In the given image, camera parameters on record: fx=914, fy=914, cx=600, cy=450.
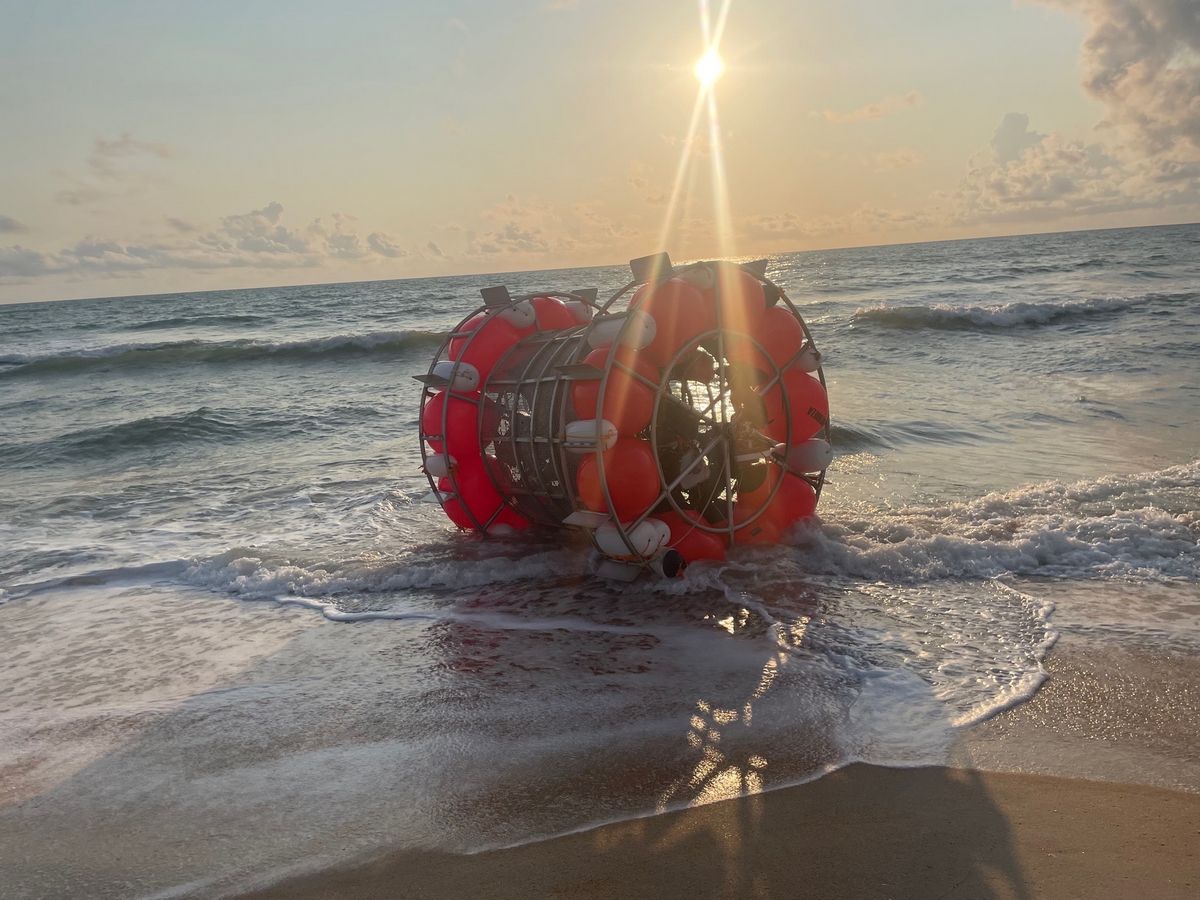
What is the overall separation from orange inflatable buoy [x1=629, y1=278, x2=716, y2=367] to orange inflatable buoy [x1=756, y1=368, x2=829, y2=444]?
34.3 inches

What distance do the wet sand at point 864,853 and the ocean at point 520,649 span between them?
6.2 inches

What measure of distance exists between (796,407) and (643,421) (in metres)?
1.59

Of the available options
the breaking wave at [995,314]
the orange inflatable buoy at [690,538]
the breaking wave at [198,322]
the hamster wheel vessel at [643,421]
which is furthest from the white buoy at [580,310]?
the breaking wave at [198,322]

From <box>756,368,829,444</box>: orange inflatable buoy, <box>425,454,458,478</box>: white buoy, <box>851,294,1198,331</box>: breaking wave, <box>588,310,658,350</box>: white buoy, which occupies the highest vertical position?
<box>588,310,658,350</box>: white buoy

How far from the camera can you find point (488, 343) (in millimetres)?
7578

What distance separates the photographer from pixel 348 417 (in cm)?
1603

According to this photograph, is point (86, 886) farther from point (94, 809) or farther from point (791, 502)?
point (791, 502)

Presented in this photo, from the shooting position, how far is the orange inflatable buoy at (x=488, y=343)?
24.7 ft

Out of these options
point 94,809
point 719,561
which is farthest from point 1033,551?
point 94,809

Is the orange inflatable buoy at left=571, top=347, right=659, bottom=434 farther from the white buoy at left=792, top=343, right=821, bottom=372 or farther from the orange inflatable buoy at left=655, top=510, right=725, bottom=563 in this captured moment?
the white buoy at left=792, top=343, right=821, bottom=372

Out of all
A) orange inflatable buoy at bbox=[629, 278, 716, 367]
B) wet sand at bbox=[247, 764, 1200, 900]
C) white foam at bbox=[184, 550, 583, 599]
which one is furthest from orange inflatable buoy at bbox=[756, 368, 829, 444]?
wet sand at bbox=[247, 764, 1200, 900]

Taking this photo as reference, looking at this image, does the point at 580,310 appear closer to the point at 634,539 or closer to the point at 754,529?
the point at 754,529

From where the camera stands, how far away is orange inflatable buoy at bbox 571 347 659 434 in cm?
610

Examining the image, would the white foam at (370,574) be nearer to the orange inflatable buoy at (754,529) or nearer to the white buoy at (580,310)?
the orange inflatable buoy at (754,529)
